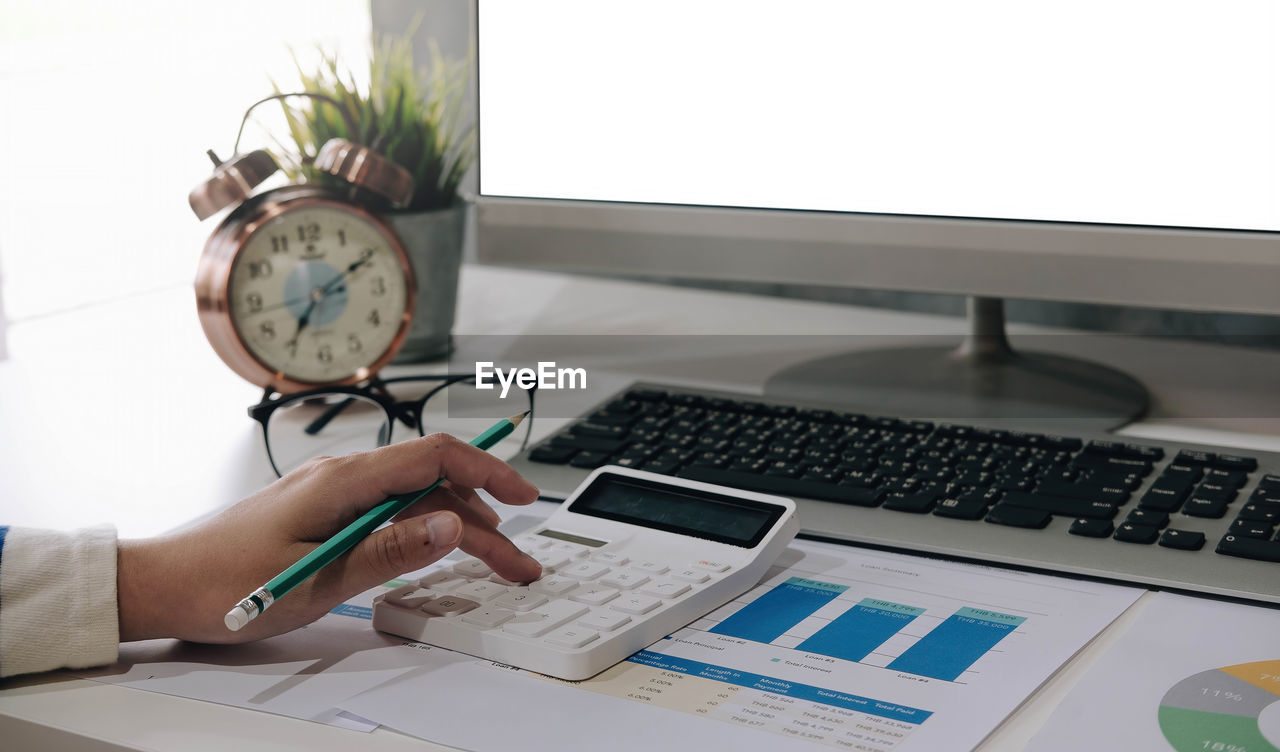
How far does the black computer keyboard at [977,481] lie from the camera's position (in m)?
0.54

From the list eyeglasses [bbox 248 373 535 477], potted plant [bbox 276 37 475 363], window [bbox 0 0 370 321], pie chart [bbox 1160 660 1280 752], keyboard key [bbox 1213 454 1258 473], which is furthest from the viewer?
window [bbox 0 0 370 321]

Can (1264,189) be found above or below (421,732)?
above

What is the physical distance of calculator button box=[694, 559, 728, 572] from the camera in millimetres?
535

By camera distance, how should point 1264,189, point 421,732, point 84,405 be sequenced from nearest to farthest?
point 421,732 → point 1264,189 → point 84,405

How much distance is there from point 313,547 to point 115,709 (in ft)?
0.33

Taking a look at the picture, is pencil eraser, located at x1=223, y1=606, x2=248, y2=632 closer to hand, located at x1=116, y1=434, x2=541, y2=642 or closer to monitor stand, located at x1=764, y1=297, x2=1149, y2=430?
hand, located at x1=116, y1=434, x2=541, y2=642

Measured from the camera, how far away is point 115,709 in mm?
455

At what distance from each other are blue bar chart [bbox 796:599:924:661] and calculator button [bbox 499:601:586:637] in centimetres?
9

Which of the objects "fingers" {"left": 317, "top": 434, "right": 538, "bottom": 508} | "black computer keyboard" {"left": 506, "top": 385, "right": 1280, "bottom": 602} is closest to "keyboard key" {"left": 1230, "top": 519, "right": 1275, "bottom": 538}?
"black computer keyboard" {"left": 506, "top": 385, "right": 1280, "bottom": 602}

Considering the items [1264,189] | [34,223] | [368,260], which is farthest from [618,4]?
[34,223]

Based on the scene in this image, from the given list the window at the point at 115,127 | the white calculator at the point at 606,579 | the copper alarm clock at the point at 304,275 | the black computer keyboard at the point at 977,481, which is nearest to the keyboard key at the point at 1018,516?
the black computer keyboard at the point at 977,481

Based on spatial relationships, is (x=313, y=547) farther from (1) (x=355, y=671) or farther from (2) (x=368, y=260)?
(2) (x=368, y=260)

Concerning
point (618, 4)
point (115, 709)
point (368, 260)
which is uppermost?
point (618, 4)

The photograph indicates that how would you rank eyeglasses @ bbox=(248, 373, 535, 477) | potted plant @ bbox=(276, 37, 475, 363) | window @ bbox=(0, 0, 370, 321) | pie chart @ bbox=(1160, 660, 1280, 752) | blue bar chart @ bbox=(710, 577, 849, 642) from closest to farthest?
Result: pie chart @ bbox=(1160, 660, 1280, 752) → blue bar chart @ bbox=(710, 577, 849, 642) → eyeglasses @ bbox=(248, 373, 535, 477) → potted plant @ bbox=(276, 37, 475, 363) → window @ bbox=(0, 0, 370, 321)
